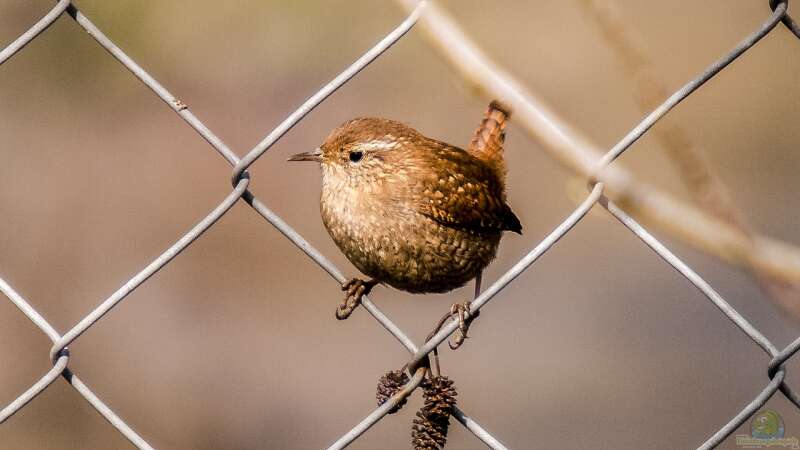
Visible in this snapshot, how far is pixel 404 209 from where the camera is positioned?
119 inches

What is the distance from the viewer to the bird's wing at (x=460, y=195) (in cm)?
309

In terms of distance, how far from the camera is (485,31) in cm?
768

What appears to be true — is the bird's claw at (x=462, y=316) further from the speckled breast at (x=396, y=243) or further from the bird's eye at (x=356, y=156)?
the bird's eye at (x=356, y=156)

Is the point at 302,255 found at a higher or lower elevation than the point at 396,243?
higher

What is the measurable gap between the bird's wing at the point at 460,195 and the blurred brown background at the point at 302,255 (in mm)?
1779

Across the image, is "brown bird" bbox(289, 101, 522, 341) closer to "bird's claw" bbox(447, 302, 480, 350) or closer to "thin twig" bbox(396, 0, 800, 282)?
"bird's claw" bbox(447, 302, 480, 350)

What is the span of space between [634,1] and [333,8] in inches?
89.9

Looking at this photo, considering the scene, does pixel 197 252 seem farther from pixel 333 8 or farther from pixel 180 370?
pixel 333 8

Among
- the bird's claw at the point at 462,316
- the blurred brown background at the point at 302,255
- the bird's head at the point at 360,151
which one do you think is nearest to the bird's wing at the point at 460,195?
the bird's head at the point at 360,151

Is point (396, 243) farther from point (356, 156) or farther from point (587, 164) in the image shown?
point (587, 164)

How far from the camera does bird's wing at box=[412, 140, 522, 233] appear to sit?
3092mm

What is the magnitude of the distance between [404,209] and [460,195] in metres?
0.23

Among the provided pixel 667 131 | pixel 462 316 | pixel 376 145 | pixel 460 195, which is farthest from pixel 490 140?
pixel 667 131


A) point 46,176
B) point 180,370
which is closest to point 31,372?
point 180,370
